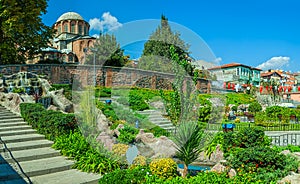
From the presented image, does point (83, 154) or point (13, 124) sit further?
point (13, 124)

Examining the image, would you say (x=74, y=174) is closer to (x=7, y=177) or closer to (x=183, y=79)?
(x=7, y=177)

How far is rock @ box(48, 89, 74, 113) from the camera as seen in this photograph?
459 inches

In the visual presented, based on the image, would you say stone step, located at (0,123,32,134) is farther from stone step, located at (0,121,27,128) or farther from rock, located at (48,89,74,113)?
rock, located at (48,89,74,113)

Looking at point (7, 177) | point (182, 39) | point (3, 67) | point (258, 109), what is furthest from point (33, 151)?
point (258, 109)

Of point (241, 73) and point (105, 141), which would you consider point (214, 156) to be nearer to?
point (105, 141)

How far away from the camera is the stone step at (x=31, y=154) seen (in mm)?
6287

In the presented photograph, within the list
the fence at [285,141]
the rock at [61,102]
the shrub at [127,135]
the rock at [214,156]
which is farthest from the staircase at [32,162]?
the fence at [285,141]

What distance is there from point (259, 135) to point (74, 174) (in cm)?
544

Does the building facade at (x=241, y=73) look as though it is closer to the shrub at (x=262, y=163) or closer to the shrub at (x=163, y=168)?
the shrub at (x=262, y=163)

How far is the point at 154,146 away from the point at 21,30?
12869mm

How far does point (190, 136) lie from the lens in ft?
18.1

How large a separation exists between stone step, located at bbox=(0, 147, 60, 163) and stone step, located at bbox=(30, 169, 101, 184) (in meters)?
0.96

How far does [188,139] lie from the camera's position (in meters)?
5.56

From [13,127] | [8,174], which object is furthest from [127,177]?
[13,127]
